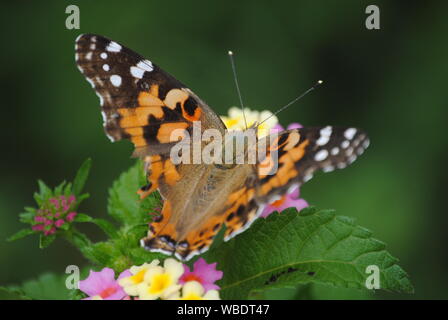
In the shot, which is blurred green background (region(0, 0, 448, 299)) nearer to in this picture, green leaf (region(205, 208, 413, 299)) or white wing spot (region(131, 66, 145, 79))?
white wing spot (region(131, 66, 145, 79))

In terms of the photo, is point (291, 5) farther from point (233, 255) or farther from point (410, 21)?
point (233, 255)

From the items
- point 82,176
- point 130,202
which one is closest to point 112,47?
point 82,176

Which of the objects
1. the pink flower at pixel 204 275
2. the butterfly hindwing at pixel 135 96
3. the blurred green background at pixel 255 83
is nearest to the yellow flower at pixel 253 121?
the butterfly hindwing at pixel 135 96

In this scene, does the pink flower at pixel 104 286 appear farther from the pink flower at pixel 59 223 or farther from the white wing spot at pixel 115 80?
the white wing spot at pixel 115 80

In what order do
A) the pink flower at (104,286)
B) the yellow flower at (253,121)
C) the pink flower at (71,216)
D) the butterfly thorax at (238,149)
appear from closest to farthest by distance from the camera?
the pink flower at (104,286) < the pink flower at (71,216) < the butterfly thorax at (238,149) < the yellow flower at (253,121)

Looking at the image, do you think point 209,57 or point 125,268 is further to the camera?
point 209,57

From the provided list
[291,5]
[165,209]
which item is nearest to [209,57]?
[291,5]
